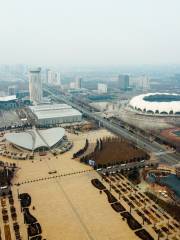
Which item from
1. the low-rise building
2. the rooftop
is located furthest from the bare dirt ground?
the rooftop

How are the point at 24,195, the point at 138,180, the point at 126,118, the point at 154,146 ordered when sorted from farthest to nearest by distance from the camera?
the point at 126,118, the point at 154,146, the point at 138,180, the point at 24,195

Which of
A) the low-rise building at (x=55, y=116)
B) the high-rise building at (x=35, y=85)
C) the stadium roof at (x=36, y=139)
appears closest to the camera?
the stadium roof at (x=36, y=139)

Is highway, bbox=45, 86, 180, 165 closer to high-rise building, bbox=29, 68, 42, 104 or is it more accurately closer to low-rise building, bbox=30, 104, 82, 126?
low-rise building, bbox=30, 104, 82, 126

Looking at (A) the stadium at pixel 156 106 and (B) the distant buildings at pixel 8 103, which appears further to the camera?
(B) the distant buildings at pixel 8 103

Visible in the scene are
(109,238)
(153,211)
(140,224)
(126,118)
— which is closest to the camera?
(109,238)

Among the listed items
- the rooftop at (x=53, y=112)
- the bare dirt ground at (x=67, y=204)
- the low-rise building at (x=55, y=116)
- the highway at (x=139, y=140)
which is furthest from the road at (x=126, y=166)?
the rooftop at (x=53, y=112)

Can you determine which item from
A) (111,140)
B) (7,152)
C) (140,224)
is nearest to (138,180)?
(140,224)

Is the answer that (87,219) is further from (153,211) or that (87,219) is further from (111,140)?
(111,140)

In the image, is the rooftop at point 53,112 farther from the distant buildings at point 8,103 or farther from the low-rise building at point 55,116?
the distant buildings at point 8,103
